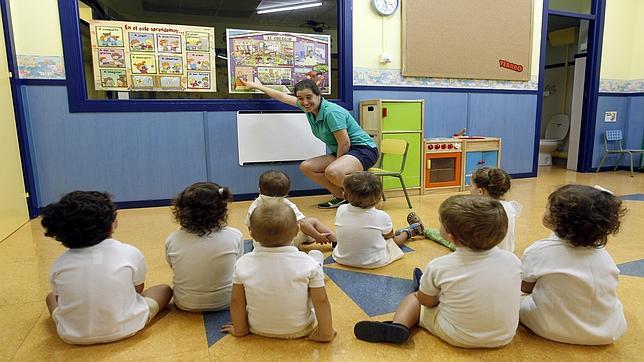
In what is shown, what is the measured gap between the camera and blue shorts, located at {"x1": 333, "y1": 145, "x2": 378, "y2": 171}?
3.14 m

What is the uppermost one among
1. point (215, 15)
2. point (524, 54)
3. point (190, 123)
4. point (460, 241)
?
point (215, 15)

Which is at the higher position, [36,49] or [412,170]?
[36,49]

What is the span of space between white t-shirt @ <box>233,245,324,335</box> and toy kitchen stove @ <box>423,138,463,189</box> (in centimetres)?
286

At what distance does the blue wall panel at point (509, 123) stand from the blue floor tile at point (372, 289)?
3.10 meters

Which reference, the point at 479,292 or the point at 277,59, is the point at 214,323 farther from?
the point at 277,59

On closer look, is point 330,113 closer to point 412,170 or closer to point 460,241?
point 412,170

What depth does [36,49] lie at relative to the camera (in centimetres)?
305

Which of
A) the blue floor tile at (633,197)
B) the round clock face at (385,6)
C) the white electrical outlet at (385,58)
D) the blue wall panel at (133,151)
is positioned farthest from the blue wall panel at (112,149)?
the blue floor tile at (633,197)

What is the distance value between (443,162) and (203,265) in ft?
9.97

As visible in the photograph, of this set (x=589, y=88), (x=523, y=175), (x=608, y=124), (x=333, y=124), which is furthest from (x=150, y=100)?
(x=608, y=124)

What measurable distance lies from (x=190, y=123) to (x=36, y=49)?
1.20m

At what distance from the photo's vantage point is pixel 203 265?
1.46 meters

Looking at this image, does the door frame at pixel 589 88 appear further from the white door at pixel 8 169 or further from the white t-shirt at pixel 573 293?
the white door at pixel 8 169

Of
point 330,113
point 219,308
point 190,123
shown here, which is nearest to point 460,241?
point 219,308
